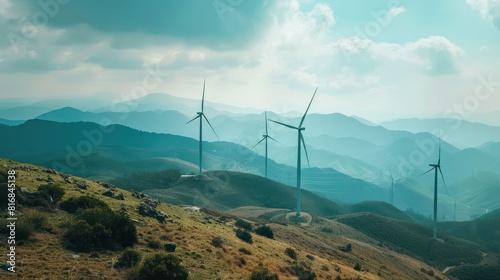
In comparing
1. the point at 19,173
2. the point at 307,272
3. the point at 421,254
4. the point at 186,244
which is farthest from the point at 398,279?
the point at 421,254

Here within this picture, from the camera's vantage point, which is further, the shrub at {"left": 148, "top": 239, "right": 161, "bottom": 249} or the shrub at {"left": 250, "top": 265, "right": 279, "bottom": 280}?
the shrub at {"left": 148, "top": 239, "right": 161, "bottom": 249}

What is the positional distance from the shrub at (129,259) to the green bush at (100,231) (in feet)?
9.47

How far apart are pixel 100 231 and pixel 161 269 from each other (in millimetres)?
8879

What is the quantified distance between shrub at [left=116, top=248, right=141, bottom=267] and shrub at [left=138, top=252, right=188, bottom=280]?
2.89m

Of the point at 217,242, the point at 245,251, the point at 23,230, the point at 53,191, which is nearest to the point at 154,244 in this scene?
the point at 217,242

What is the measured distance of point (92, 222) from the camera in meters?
38.0

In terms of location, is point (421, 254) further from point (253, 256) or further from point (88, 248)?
point (88, 248)

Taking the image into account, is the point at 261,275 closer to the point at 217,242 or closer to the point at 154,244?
the point at 154,244

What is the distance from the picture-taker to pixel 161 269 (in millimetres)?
30703

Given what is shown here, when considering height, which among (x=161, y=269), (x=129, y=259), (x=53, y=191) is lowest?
(x=129, y=259)

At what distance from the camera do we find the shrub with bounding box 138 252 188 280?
30.7m

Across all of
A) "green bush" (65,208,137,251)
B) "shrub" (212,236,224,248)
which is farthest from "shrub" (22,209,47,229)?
"shrub" (212,236,224,248)

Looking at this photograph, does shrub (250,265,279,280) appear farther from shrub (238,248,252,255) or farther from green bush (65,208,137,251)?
green bush (65,208,137,251)

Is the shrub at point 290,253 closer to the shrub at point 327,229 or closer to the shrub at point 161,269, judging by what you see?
the shrub at point 161,269
